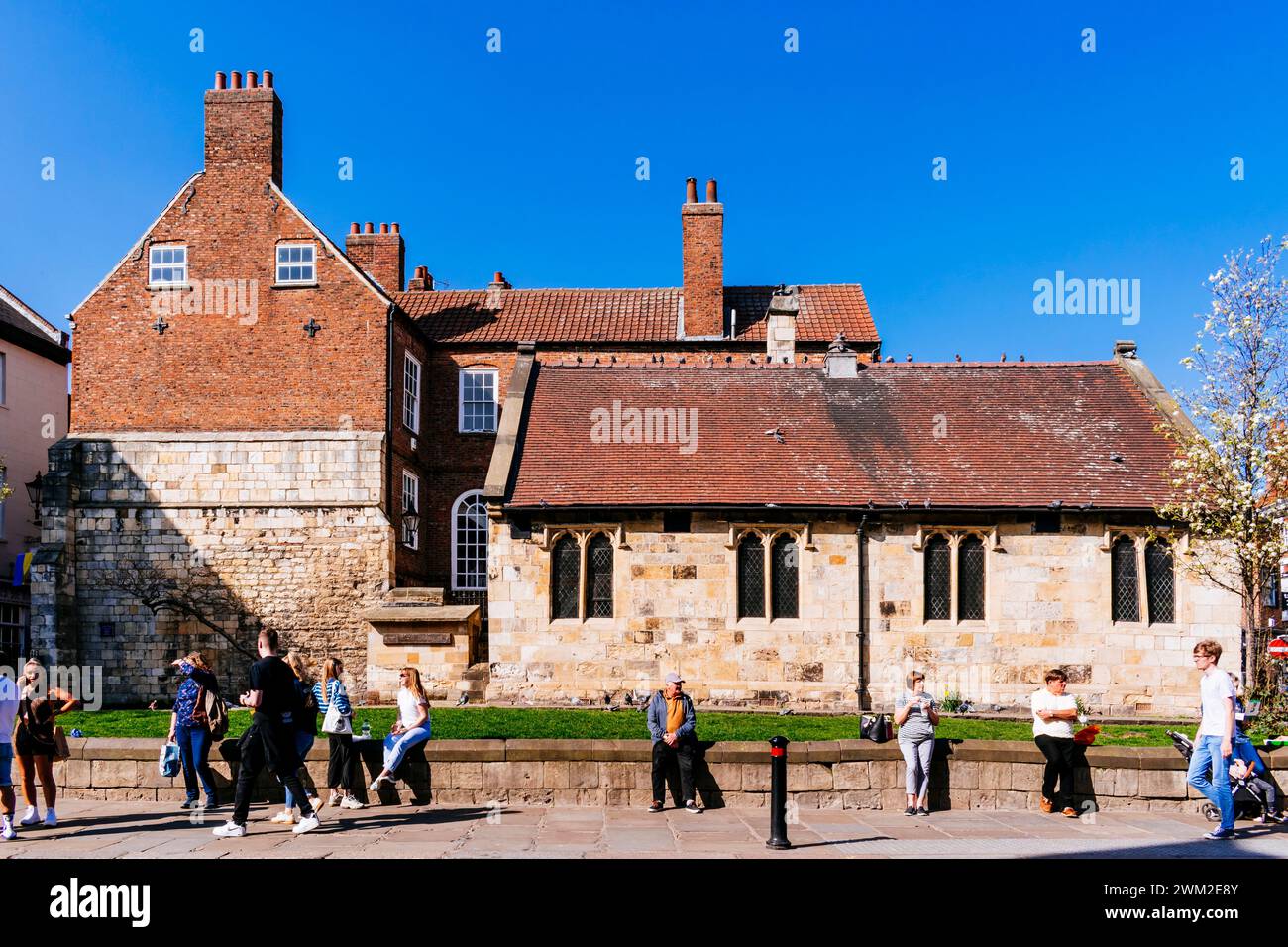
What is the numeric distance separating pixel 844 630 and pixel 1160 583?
6525mm

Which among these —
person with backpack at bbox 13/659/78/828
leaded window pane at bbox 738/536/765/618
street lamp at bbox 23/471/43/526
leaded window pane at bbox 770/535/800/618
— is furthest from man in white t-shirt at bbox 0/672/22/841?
street lamp at bbox 23/471/43/526

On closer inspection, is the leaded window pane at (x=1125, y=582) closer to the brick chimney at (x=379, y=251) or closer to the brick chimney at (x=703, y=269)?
the brick chimney at (x=703, y=269)

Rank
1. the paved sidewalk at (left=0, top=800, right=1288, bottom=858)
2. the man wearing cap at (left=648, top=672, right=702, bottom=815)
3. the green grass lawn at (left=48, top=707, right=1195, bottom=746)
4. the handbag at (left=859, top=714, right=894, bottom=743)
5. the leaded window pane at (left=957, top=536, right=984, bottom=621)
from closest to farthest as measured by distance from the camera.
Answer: the paved sidewalk at (left=0, top=800, right=1288, bottom=858)
the man wearing cap at (left=648, top=672, right=702, bottom=815)
the handbag at (left=859, top=714, right=894, bottom=743)
the green grass lawn at (left=48, top=707, right=1195, bottom=746)
the leaded window pane at (left=957, top=536, right=984, bottom=621)

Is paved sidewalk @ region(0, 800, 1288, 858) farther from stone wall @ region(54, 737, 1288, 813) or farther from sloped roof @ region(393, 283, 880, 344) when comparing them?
sloped roof @ region(393, 283, 880, 344)

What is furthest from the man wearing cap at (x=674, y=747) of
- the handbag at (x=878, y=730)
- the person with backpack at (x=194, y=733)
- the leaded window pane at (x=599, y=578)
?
the leaded window pane at (x=599, y=578)

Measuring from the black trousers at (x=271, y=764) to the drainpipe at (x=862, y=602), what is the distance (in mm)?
13285

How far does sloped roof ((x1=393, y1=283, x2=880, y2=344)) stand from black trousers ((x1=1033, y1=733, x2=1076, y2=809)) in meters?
20.4

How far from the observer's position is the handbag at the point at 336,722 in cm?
1191

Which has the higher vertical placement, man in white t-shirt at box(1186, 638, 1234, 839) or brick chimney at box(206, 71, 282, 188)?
brick chimney at box(206, 71, 282, 188)

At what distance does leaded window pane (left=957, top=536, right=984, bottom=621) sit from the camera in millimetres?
22172

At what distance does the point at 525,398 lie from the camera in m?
25.9

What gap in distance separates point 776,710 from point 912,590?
367cm

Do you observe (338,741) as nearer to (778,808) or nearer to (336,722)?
(336,722)

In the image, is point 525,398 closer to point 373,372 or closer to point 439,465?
point 373,372
